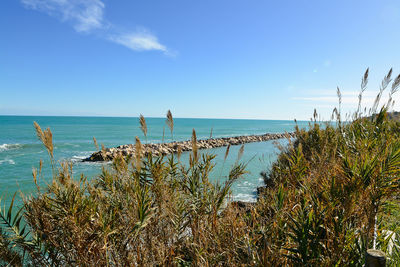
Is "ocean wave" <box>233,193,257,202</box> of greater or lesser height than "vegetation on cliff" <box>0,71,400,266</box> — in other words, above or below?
below

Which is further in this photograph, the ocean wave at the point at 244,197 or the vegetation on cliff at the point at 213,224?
the ocean wave at the point at 244,197

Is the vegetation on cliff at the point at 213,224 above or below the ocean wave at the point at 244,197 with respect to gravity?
above

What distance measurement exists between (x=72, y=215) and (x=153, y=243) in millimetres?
901

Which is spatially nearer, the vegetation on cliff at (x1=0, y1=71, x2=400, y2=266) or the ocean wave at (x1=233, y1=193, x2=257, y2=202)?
the vegetation on cliff at (x1=0, y1=71, x2=400, y2=266)

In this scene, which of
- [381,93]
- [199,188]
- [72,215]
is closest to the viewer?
[72,215]

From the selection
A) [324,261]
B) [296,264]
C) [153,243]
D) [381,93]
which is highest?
[381,93]

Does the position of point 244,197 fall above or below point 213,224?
below

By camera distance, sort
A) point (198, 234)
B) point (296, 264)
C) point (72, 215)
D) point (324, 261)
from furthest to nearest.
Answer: point (198, 234), point (72, 215), point (296, 264), point (324, 261)

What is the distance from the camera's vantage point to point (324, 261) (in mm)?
1604

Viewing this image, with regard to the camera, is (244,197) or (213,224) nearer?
(213,224)

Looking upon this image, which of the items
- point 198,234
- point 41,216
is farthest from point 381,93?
point 41,216

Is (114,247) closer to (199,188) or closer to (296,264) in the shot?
(199,188)

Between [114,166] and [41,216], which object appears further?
[114,166]

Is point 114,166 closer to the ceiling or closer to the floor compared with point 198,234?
closer to the ceiling
